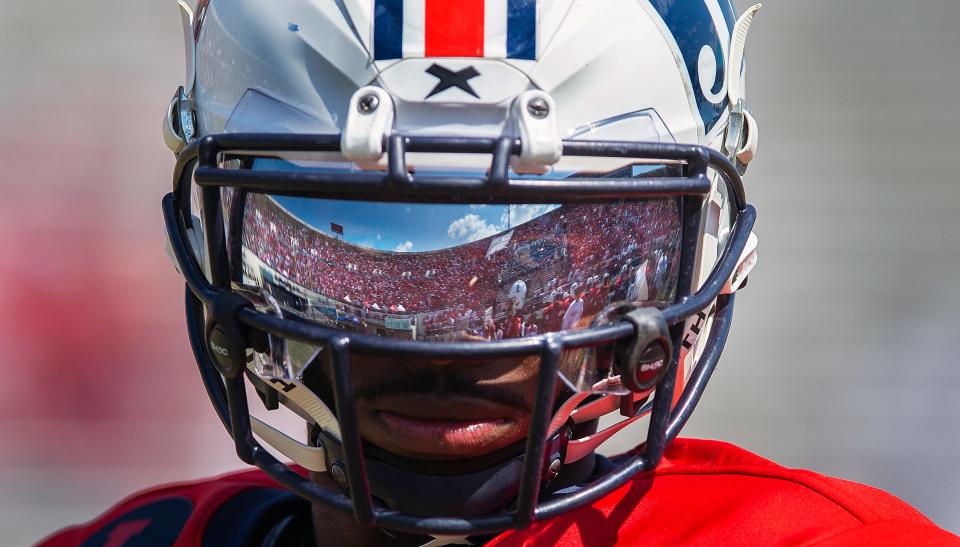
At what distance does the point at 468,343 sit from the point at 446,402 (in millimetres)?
114

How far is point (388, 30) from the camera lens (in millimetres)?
914

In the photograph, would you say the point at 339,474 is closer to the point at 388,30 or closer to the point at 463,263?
the point at 463,263

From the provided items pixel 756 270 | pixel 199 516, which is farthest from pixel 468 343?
pixel 756 270

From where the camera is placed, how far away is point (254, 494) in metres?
1.39

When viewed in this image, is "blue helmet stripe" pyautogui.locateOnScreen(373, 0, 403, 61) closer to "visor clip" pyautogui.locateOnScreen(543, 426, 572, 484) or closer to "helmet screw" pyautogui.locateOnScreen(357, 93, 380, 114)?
"helmet screw" pyautogui.locateOnScreen(357, 93, 380, 114)

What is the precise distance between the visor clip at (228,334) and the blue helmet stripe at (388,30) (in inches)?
11.1

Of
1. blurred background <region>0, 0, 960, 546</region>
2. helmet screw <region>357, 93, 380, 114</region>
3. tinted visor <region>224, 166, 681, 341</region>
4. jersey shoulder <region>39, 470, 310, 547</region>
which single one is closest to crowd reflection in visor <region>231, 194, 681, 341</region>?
tinted visor <region>224, 166, 681, 341</region>

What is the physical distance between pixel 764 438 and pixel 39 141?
2.44 metres

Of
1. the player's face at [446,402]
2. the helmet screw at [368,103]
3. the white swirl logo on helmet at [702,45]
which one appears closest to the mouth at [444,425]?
the player's face at [446,402]

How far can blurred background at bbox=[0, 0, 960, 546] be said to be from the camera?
2822mm

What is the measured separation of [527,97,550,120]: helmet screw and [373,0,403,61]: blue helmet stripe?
134 mm

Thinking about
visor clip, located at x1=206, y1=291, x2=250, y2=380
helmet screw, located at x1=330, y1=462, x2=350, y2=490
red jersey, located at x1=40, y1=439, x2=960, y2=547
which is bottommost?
red jersey, located at x1=40, y1=439, x2=960, y2=547

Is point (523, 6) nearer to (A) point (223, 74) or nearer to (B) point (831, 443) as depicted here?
(A) point (223, 74)

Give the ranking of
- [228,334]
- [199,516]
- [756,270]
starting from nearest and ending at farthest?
[228,334], [199,516], [756,270]
